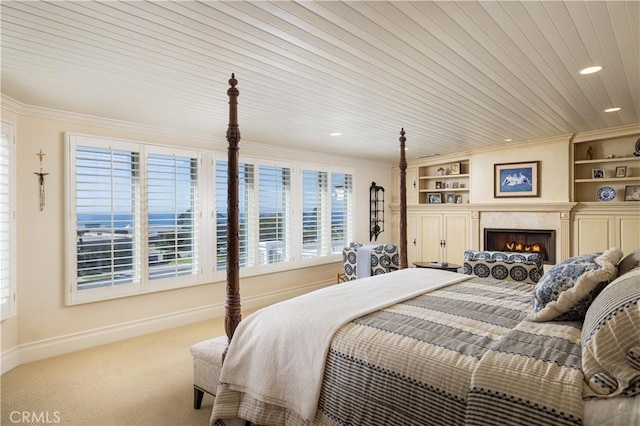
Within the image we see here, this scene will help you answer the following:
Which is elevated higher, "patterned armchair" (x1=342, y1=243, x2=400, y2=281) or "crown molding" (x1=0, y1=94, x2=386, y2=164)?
"crown molding" (x1=0, y1=94, x2=386, y2=164)

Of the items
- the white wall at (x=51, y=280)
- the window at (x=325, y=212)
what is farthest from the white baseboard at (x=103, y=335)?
the window at (x=325, y=212)

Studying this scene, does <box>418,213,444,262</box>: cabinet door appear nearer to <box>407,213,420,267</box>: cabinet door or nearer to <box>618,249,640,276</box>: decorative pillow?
<box>407,213,420,267</box>: cabinet door

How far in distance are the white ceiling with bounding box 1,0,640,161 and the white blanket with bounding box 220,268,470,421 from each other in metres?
1.59

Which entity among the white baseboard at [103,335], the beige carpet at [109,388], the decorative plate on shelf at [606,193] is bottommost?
the beige carpet at [109,388]

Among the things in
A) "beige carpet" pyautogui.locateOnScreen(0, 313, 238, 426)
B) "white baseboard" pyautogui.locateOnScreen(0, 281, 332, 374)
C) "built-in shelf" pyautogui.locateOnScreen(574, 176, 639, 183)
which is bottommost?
"beige carpet" pyautogui.locateOnScreen(0, 313, 238, 426)

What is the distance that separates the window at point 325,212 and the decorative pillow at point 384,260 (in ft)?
5.04

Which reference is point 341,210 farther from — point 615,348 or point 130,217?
point 615,348

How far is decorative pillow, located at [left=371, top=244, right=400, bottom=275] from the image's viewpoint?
185 inches

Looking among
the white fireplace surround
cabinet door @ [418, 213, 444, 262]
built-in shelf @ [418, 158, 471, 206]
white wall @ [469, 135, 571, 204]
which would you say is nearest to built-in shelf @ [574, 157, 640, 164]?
white wall @ [469, 135, 571, 204]

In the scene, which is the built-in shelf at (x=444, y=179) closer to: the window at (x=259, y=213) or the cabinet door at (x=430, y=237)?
the cabinet door at (x=430, y=237)

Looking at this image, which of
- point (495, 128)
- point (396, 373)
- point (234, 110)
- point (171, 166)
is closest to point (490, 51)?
point (234, 110)

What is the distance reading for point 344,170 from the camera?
669 cm

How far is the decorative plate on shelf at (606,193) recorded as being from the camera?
5.21 meters

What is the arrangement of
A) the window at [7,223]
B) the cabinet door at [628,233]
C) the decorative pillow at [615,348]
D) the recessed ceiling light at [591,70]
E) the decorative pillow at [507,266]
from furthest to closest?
the cabinet door at [628,233] < the decorative pillow at [507,266] < the window at [7,223] < the recessed ceiling light at [591,70] < the decorative pillow at [615,348]
